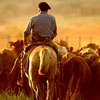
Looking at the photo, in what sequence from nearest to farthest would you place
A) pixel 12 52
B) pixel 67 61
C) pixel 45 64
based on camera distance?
pixel 45 64 → pixel 67 61 → pixel 12 52

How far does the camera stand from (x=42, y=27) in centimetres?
1416

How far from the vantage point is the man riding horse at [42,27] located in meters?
14.1

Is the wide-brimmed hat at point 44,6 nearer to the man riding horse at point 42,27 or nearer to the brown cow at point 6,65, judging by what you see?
the man riding horse at point 42,27

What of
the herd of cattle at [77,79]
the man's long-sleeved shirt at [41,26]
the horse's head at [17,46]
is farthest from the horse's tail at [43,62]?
the horse's head at [17,46]

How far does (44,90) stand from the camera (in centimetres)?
1430

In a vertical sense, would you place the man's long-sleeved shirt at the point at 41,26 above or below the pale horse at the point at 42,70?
above

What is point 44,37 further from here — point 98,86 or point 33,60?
point 98,86

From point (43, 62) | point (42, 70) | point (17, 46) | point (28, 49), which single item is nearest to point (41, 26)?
point (28, 49)

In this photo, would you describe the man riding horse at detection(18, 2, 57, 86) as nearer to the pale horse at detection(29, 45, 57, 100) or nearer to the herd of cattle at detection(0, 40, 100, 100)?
the pale horse at detection(29, 45, 57, 100)

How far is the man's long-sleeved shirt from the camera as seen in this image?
46.3ft

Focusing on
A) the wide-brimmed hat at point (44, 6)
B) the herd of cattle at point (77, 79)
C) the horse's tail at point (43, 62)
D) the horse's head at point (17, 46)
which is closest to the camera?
the horse's tail at point (43, 62)

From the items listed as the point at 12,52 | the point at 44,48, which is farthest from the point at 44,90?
the point at 12,52

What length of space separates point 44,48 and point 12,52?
22.0 ft

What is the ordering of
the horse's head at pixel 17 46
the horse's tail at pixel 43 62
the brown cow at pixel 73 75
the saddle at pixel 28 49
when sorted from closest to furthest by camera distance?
the horse's tail at pixel 43 62 < the saddle at pixel 28 49 < the brown cow at pixel 73 75 < the horse's head at pixel 17 46
